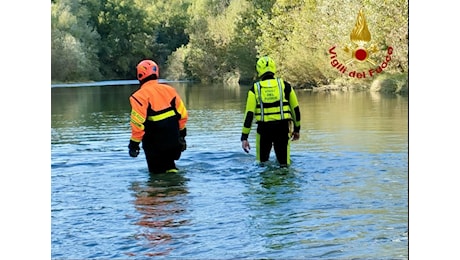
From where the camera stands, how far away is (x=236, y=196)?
30.1 feet

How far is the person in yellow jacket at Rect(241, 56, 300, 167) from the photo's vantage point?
10.6 meters

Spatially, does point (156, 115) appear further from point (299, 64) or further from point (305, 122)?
point (299, 64)

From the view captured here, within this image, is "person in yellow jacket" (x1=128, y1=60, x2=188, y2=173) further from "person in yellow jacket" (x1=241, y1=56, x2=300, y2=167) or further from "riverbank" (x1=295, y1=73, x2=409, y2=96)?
"riverbank" (x1=295, y1=73, x2=409, y2=96)

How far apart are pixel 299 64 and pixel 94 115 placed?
457 cm

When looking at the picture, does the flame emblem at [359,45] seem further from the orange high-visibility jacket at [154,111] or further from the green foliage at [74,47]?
the green foliage at [74,47]

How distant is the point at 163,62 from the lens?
13414 millimetres

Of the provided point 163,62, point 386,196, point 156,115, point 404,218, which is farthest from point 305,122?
point 404,218

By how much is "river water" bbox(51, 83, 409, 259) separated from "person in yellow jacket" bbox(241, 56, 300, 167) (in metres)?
0.30

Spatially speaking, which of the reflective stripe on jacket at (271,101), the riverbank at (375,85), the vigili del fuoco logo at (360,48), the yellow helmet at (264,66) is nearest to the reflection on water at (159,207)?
the reflective stripe on jacket at (271,101)

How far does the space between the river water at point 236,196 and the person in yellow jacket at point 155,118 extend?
36cm

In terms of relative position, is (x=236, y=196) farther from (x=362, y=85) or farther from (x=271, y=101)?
(x=362, y=85)

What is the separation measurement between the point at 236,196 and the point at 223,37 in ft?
33.1

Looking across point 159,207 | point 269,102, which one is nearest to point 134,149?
point 159,207

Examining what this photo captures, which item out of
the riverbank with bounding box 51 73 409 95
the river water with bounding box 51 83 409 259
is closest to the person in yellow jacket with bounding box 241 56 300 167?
the river water with bounding box 51 83 409 259
